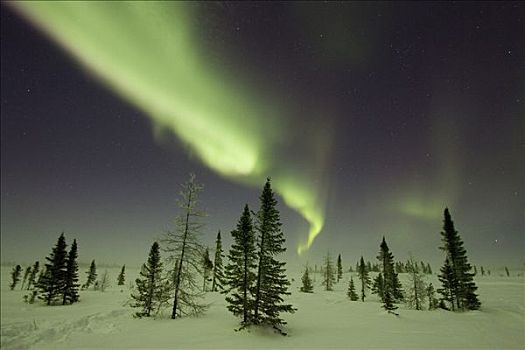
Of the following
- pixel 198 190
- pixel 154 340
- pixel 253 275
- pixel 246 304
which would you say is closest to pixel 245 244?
pixel 253 275

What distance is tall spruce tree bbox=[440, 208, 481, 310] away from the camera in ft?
133

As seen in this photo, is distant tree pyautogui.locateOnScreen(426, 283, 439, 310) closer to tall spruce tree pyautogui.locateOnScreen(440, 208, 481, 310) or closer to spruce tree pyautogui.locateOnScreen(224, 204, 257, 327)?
tall spruce tree pyautogui.locateOnScreen(440, 208, 481, 310)

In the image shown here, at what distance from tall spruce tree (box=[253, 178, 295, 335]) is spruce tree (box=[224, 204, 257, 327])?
2.45 feet

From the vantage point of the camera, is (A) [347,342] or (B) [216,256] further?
(B) [216,256]

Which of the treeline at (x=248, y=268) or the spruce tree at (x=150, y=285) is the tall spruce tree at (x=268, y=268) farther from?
the spruce tree at (x=150, y=285)

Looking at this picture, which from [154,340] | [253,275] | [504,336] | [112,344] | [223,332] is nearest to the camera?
[112,344]

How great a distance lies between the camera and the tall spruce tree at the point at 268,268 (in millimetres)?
22422

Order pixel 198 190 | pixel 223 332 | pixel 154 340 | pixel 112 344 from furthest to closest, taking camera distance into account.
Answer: pixel 198 190
pixel 223 332
pixel 154 340
pixel 112 344

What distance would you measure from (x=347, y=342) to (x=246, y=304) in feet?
25.9

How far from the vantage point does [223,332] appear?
20.6 meters

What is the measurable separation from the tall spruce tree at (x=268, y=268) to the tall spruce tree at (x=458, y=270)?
31.7 metres

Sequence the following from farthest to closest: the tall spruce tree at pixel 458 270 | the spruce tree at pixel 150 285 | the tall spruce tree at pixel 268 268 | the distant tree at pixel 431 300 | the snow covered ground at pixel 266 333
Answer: the distant tree at pixel 431 300 < the tall spruce tree at pixel 458 270 < the spruce tree at pixel 150 285 < the tall spruce tree at pixel 268 268 < the snow covered ground at pixel 266 333

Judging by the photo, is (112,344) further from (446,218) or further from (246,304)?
(446,218)

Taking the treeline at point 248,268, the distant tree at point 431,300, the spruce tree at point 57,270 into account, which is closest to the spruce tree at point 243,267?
the treeline at point 248,268
